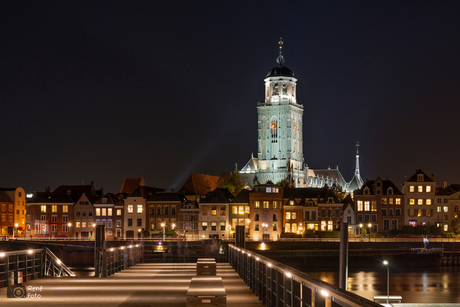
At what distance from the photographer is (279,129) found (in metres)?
165

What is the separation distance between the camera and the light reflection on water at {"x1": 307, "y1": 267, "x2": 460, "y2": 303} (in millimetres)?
49719

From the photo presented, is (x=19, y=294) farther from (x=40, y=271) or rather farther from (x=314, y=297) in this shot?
(x=314, y=297)

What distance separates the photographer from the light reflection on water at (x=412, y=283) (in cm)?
4972

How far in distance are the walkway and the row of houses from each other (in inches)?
2734

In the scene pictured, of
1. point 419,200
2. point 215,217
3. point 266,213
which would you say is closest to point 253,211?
point 266,213

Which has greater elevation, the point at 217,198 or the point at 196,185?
the point at 196,185

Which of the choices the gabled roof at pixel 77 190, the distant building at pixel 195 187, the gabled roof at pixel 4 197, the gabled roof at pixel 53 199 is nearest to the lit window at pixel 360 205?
the distant building at pixel 195 187

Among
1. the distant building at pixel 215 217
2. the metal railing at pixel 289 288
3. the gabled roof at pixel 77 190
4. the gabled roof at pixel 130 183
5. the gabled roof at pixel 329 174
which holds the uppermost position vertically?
the gabled roof at pixel 329 174

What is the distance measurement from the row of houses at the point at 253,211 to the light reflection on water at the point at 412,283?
80.3ft

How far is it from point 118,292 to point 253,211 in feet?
253

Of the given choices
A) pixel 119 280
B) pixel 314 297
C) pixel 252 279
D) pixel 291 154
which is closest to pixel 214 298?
pixel 314 297

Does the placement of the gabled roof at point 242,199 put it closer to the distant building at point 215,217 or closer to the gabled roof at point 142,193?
the distant building at point 215,217

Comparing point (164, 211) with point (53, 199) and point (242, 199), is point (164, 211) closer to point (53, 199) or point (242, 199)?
point (242, 199)

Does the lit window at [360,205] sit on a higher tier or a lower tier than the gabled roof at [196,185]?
lower
